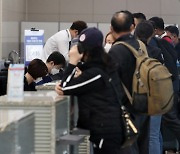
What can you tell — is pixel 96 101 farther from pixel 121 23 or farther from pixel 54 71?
pixel 54 71

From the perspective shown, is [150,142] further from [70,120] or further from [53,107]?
[53,107]

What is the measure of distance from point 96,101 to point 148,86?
993mm

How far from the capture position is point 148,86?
514 centimetres

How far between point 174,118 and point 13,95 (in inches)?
147

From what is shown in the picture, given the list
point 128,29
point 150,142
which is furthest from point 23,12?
point 128,29

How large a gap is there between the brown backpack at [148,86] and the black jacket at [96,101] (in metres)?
0.78

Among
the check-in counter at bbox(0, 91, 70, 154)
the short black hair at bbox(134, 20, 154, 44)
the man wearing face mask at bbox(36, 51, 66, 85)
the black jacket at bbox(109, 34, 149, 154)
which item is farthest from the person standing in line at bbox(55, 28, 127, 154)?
the man wearing face mask at bbox(36, 51, 66, 85)

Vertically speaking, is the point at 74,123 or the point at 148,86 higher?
the point at 148,86

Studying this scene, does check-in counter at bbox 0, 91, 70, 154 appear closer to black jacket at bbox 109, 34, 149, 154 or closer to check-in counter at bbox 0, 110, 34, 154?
check-in counter at bbox 0, 110, 34, 154

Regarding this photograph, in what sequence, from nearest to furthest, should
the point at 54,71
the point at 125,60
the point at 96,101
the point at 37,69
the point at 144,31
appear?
the point at 96,101 → the point at 125,60 → the point at 144,31 → the point at 37,69 → the point at 54,71

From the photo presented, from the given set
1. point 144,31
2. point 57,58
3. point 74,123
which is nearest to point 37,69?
point 57,58

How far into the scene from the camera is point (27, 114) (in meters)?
3.29

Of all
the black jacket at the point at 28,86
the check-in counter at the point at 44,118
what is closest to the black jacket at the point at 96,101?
the check-in counter at the point at 44,118

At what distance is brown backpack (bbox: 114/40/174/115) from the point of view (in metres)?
5.09
